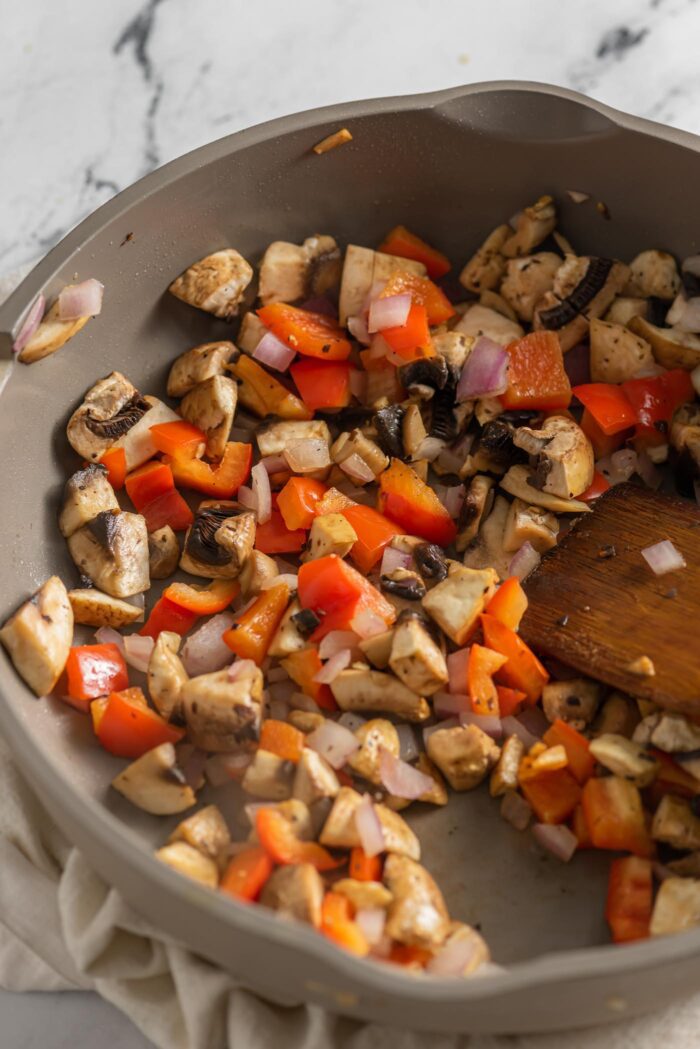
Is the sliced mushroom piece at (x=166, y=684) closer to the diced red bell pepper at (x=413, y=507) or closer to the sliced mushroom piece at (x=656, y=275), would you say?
the diced red bell pepper at (x=413, y=507)

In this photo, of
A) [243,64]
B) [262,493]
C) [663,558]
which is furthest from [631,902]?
[243,64]

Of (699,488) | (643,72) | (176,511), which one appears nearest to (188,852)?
(176,511)

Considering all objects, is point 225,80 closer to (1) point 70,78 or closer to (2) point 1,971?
(1) point 70,78

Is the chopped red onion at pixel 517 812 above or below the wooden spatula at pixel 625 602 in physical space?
below

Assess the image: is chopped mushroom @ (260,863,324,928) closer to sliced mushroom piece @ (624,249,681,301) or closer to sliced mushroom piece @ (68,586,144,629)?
sliced mushroom piece @ (68,586,144,629)

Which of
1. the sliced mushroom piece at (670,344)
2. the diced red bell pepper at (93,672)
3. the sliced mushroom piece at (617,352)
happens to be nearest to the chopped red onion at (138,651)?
the diced red bell pepper at (93,672)

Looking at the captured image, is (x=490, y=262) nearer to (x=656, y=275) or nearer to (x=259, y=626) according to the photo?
(x=656, y=275)

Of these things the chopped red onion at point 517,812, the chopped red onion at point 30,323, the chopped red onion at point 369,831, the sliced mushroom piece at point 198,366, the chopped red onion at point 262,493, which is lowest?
the chopped red onion at point 517,812
